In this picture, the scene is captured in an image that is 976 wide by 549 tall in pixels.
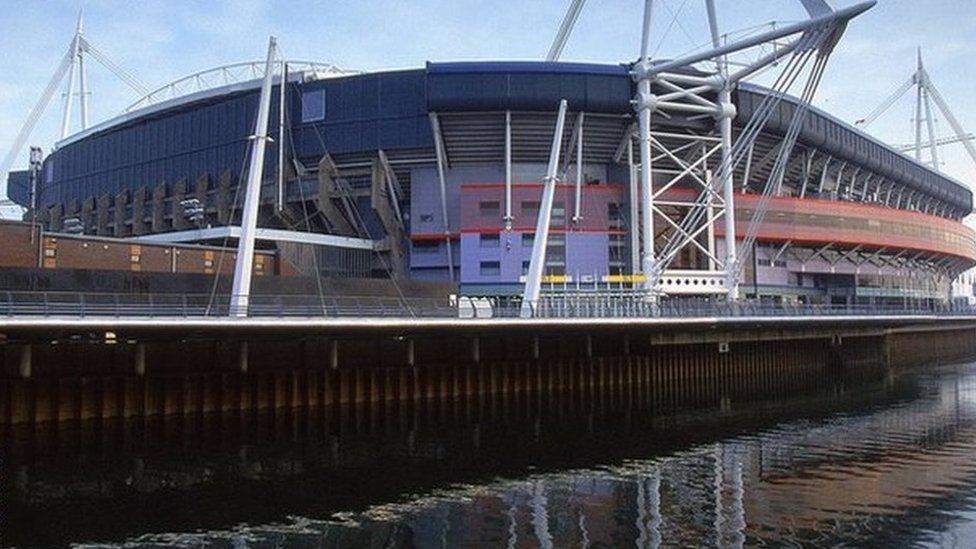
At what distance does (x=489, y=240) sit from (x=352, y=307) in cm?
3054

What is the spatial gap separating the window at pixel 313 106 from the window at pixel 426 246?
14.2 metres

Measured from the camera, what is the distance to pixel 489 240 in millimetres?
64062

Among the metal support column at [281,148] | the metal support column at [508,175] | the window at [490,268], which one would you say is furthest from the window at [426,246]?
the metal support column at [281,148]

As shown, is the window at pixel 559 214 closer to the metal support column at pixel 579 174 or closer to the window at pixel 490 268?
the metal support column at pixel 579 174

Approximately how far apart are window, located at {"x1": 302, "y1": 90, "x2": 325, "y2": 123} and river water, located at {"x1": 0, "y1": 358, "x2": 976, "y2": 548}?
38.0 meters

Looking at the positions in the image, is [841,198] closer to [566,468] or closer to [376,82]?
[376,82]

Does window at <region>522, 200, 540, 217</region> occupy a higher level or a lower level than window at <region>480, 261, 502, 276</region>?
higher

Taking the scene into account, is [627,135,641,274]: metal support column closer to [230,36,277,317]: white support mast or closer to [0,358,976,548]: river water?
[0,358,976,548]: river water

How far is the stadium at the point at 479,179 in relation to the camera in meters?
61.1

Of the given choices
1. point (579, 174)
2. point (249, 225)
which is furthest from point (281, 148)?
point (249, 225)

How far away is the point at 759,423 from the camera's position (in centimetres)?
3628

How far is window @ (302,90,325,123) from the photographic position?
2606 inches

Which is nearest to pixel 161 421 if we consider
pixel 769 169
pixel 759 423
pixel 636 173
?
pixel 759 423

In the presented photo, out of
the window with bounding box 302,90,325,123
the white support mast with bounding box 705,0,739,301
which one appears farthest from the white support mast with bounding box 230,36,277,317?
the white support mast with bounding box 705,0,739,301
